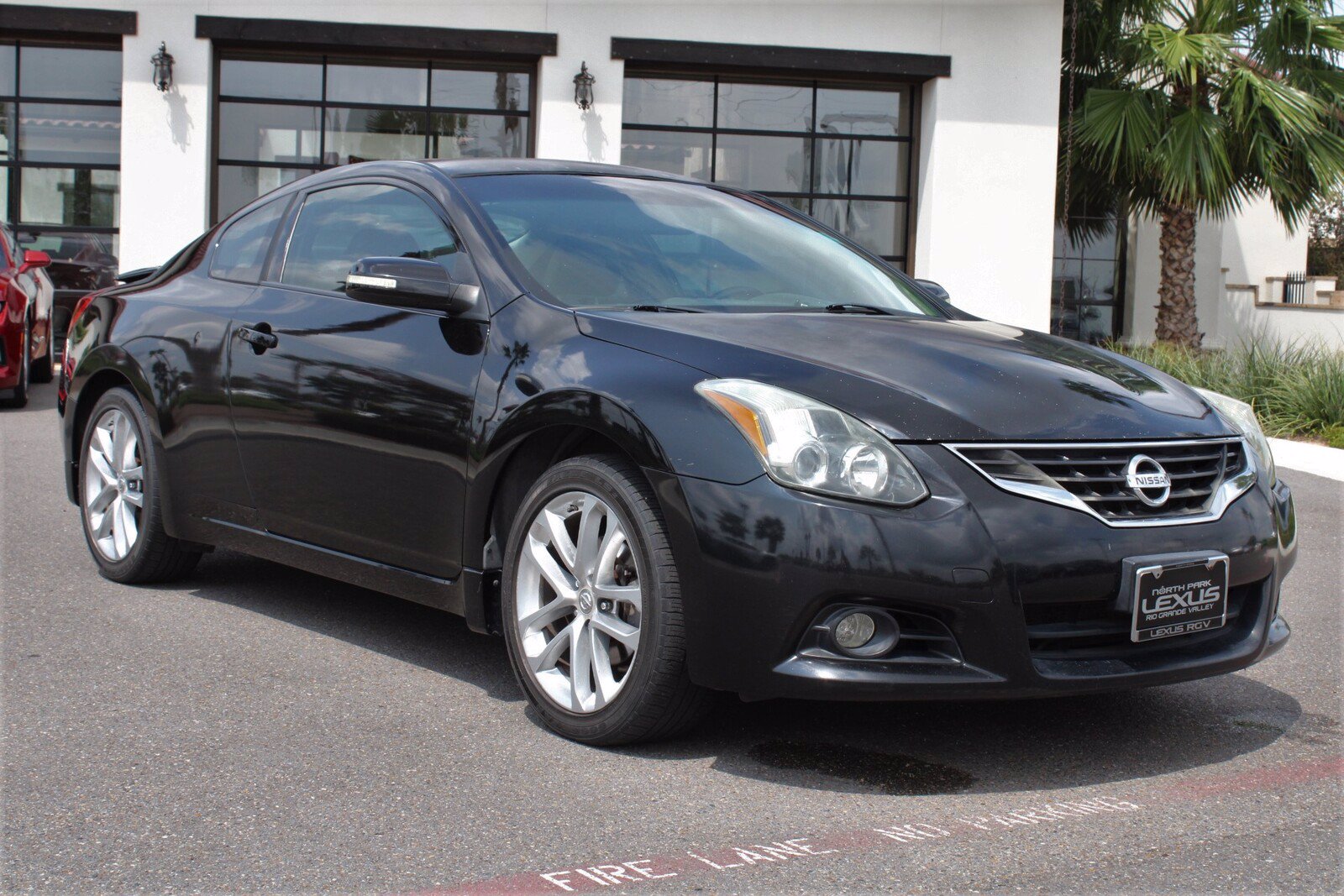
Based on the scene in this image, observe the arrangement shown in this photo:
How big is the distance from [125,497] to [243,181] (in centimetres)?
1206

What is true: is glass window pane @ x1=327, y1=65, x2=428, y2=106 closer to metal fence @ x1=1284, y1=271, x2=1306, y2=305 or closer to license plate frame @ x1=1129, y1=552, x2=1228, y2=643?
metal fence @ x1=1284, y1=271, x2=1306, y2=305

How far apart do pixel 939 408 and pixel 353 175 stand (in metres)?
2.40

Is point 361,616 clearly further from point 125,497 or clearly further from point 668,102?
point 668,102

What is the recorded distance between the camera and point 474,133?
17.1 meters

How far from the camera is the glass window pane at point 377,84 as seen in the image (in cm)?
1695

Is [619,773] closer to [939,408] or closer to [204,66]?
[939,408]

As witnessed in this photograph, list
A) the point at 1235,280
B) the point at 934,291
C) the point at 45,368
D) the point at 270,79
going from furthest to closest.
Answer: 1. the point at 1235,280
2. the point at 270,79
3. the point at 45,368
4. the point at 934,291

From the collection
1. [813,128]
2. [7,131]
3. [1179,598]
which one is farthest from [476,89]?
[1179,598]

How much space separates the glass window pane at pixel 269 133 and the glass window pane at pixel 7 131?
242 cm

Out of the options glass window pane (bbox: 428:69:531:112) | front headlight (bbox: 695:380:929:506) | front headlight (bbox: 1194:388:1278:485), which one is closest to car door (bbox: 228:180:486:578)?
front headlight (bbox: 695:380:929:506)

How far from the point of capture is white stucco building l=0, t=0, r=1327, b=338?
53.6 ft

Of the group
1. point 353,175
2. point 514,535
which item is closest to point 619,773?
point 514,535

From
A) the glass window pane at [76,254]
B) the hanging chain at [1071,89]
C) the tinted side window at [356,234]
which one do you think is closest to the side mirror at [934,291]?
the tinted side window at [356,234]

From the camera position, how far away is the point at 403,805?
131 inches
